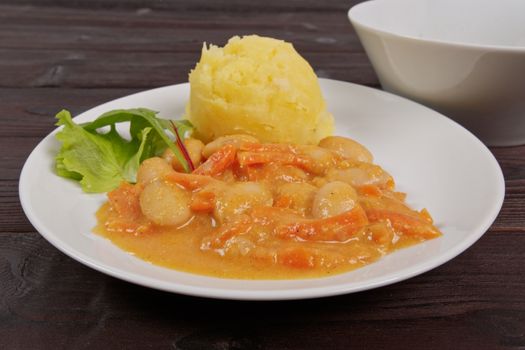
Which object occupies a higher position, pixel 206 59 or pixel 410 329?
pixel 206 59

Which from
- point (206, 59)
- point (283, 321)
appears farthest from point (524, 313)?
point (206, 59)

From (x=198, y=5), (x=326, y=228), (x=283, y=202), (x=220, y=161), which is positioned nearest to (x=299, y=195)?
(x=283, y=202)

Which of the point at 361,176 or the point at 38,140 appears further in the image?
the point at 38,140

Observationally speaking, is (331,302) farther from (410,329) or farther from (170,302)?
(170,302)

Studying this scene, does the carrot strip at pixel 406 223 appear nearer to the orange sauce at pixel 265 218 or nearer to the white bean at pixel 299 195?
the orange sauce at pixel 265 218

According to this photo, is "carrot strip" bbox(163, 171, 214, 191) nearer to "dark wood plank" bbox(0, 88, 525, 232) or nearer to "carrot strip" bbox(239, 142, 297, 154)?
"carrot strip" bbox(239, 142, 297, 154)

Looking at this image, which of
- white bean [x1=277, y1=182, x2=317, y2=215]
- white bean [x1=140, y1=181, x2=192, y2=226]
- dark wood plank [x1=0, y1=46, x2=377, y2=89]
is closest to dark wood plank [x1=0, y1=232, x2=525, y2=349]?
white bean [x1=140, y1=181, x2=192, y2=226]

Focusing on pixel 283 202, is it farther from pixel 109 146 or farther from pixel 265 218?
pixel 109 146

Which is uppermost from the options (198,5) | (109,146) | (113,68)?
(109,146)
